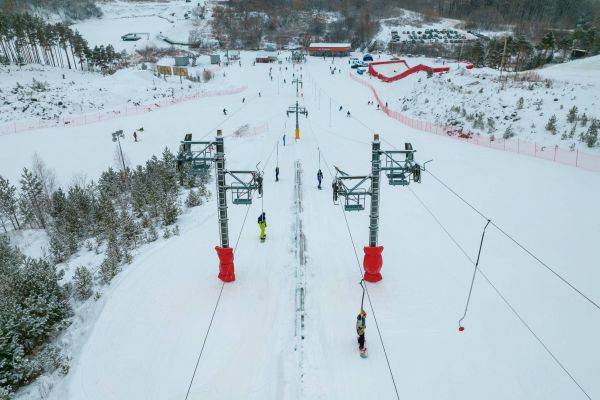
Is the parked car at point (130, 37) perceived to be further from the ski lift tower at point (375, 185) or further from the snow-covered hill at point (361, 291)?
the ski lift tower at point (375, 185)

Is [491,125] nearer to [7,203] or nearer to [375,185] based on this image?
[375,185]

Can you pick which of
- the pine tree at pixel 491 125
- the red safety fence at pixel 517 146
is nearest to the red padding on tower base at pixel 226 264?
the red safety fence at pixel 517 146

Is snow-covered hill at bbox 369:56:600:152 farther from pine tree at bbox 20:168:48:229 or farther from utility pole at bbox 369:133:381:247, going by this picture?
pine tree at bbox 20:168:48:229

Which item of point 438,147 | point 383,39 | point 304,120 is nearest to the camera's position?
point 438,147

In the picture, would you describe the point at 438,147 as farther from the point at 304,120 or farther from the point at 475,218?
the point at 304,120

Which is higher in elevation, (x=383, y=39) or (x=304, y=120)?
(x=383, y=39)

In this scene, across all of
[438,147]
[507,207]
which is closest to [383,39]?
[438,147]
